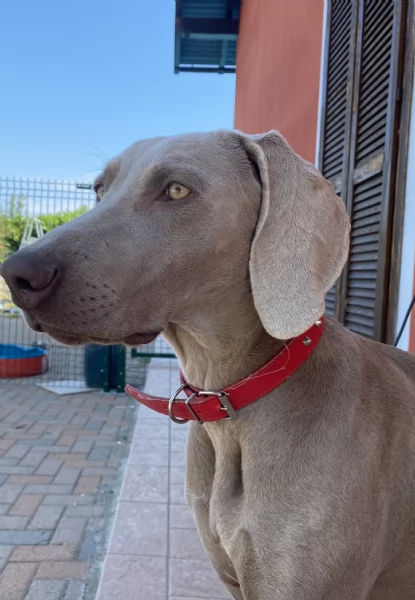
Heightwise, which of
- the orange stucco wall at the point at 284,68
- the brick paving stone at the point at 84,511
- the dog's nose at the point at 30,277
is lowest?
the brick paving stone at the point at 84,511

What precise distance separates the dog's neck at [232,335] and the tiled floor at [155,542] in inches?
51.2

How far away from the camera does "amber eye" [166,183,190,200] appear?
1.30 metres

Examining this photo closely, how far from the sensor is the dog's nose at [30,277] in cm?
110

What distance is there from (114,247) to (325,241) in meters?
0.52

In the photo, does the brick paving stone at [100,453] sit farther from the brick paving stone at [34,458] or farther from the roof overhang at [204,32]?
the roof overhang at [204,32]

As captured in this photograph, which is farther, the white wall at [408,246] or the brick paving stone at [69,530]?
the brick paving stone at [69,530]

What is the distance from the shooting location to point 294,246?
1.28 meters

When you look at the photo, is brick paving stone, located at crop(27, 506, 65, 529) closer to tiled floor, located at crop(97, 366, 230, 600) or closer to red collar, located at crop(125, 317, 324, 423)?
tiled floor, located at crop(97, 366, 230, 600)

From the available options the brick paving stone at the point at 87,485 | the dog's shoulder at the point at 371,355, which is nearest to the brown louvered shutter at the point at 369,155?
the dog's shoulder at the point at 371,355

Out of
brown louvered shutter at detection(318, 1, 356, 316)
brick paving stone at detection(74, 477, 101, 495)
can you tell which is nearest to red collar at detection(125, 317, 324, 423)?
brown louvered shutter at detection(318, 1, 356, 316)

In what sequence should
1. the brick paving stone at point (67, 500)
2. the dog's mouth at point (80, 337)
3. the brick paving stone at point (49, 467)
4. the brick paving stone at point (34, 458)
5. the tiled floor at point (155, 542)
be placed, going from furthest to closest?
the brick paving stone at point (34, 458) → the brick paving stone at point (49, 467) → the brick paving stone at point (67, 500) → the tiled floor at point (155, 542) → the dog's mouth at point (80, 337)

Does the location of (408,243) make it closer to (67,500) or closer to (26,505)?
(67,500)

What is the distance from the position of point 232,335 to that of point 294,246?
0.29 m

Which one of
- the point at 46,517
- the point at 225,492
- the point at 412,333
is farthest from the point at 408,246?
the point at 46,517
